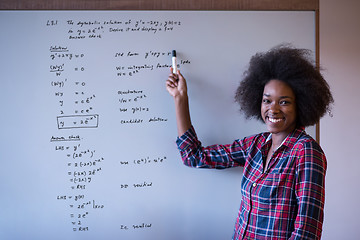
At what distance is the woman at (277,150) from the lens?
92 centimetres

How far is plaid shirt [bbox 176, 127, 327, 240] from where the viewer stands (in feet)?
2.97

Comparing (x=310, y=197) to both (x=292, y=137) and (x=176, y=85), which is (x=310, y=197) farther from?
(x=176, y=85)

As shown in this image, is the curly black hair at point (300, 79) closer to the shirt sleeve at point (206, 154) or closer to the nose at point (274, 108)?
the nose at point (274, 108)

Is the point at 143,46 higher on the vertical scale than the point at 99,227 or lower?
higher

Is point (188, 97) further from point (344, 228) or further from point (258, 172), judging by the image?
point (344, 228)

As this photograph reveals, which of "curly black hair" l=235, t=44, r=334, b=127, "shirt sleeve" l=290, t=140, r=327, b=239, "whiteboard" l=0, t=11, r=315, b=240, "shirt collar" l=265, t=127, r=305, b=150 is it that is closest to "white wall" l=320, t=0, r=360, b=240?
"whiteboard" l=0, t=11, r=315, b=240

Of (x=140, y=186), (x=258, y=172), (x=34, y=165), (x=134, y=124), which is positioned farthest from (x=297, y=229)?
(x=34, y=165)

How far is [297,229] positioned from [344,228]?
95 centimetres

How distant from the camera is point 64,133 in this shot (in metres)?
1.29

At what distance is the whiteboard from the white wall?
0.92ft

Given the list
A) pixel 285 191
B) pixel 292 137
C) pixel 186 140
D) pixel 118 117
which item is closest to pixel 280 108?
pixel 292 137

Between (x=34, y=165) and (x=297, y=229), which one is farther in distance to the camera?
(x=34, y=165)

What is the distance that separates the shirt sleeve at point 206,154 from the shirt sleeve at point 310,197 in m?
0.35

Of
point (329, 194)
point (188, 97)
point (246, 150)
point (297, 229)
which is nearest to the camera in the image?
point (297, 229)
